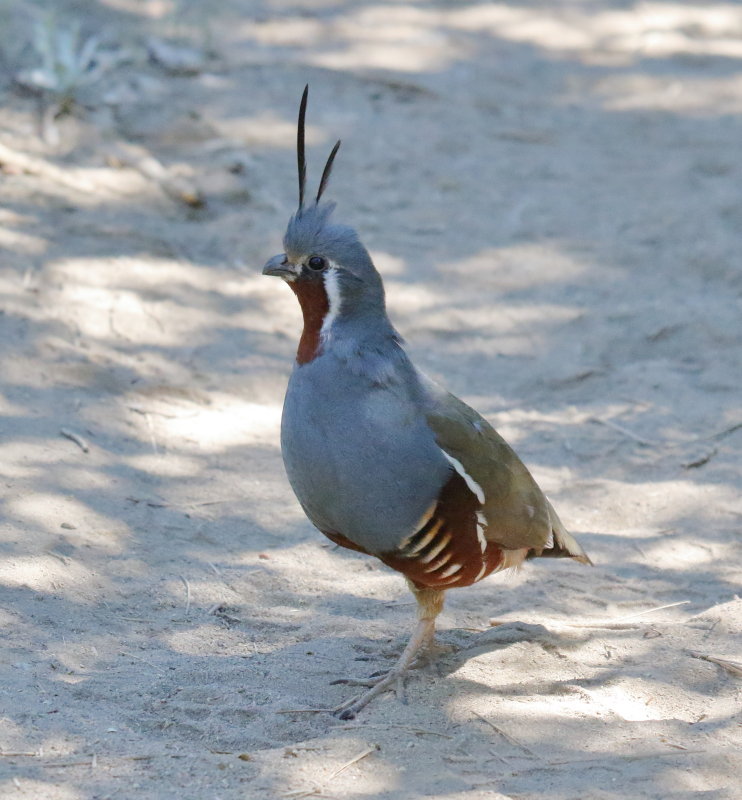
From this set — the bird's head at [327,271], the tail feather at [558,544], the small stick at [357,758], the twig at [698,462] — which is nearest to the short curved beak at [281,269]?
the bird's head at [327,271]

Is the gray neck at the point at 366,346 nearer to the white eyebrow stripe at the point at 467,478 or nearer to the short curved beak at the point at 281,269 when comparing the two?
the short curved beak at the point at 281,269

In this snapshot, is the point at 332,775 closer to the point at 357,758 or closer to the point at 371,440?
the point at 357,758

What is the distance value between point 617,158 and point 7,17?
5303 mm

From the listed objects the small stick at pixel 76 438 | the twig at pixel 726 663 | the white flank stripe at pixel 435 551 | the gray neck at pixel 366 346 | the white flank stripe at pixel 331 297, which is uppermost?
the white flank stripe at pixel 331 297

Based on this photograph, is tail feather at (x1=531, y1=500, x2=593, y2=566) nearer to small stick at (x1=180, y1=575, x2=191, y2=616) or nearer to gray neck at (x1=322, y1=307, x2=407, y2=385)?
gray neck at (x1=322, y1=307, x2=407, y2=385)

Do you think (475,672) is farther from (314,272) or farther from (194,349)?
(194,349)

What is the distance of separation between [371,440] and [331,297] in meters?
0.57

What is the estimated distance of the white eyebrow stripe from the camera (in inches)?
169

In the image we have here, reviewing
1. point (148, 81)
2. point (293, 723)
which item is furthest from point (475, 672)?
point (148, 81)

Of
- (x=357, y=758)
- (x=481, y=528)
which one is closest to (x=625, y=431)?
(x=481, y=528)

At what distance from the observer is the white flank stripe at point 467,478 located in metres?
4.30

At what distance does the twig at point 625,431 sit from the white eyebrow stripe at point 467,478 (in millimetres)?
2672

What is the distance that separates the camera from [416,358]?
25.6 ft

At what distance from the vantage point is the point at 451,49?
11.1 meters
